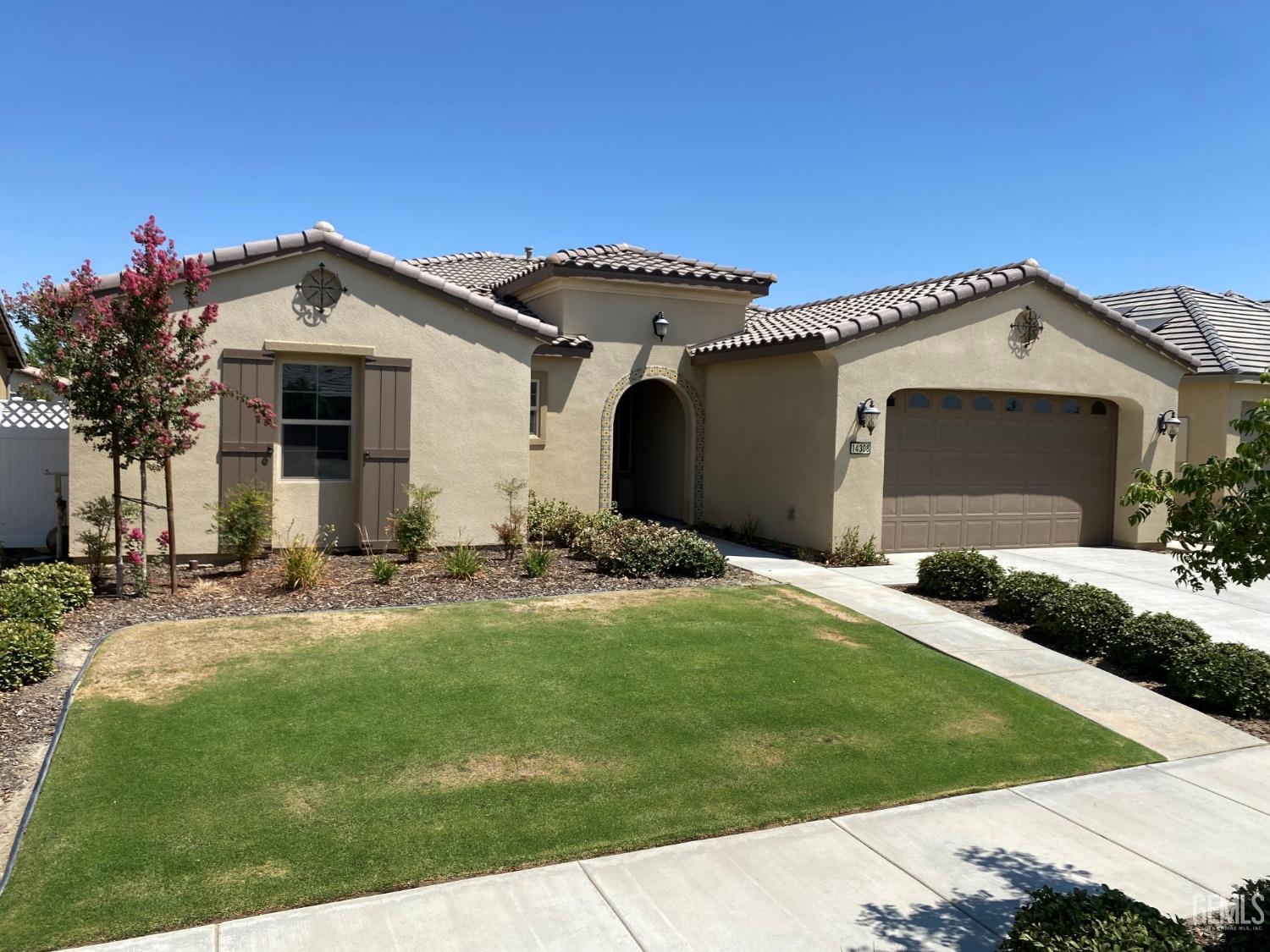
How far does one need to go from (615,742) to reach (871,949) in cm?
265

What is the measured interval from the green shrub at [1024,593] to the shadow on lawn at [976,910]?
17.9ft

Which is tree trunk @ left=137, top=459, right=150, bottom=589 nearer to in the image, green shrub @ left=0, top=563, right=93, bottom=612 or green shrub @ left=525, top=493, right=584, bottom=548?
green shrub @ left=0, top=563, right=93, bottom=612

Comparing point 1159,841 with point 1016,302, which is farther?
point 1016,302

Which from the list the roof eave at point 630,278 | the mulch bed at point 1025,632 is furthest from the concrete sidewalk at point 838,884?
the roof eave at point 630,278

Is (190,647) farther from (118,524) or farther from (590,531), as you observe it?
(590,531)

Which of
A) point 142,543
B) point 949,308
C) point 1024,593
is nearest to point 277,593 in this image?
point 142,543

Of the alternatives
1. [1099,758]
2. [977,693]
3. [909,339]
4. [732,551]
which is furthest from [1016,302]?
[1099,758]

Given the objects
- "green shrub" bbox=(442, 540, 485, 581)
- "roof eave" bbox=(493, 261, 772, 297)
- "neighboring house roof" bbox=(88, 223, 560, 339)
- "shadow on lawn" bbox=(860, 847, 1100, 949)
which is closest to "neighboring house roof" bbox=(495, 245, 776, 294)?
"roof eave" bbox=(493, 261, 772, 297)

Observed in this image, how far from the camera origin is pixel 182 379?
9.95m

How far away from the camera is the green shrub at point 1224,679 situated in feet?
25.1

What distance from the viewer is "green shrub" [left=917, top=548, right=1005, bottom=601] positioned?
438 inches

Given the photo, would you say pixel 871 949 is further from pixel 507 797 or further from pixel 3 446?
pixel 3 446

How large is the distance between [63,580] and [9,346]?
52.5 ft

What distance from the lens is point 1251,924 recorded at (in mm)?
3818
